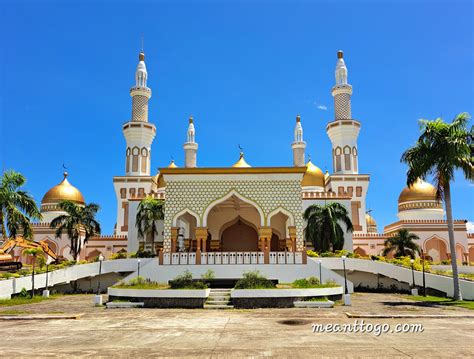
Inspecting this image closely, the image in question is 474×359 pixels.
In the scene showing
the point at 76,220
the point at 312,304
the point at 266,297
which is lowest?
the point at 312,304

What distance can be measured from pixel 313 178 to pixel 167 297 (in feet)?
76.1

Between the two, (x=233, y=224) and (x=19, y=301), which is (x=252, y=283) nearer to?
(x=19, y=301)

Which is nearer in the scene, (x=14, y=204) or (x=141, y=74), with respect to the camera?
(x=14, y=204)

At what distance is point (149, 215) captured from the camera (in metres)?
30.7

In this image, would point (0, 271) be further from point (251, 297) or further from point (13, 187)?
point (251, 297)

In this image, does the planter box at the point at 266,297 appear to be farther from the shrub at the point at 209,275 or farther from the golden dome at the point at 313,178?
the golden dome at the point at 313,178

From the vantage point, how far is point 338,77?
4162cm

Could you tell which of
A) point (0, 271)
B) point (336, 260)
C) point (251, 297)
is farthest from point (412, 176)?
point (0, 271)

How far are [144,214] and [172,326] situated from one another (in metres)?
18.4

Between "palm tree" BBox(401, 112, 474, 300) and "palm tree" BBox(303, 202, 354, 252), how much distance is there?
8110mm

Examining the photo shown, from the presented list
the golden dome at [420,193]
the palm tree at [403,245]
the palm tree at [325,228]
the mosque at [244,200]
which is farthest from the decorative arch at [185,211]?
the golden dome at [420,193]

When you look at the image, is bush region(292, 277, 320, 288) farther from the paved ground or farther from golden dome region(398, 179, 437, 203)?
golden dome region(398, 179, 437, 203)

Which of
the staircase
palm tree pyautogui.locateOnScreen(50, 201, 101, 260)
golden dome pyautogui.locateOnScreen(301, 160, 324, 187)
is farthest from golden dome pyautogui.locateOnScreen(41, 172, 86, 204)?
the staircase

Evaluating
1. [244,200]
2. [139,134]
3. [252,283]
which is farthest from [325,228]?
[139,134]
